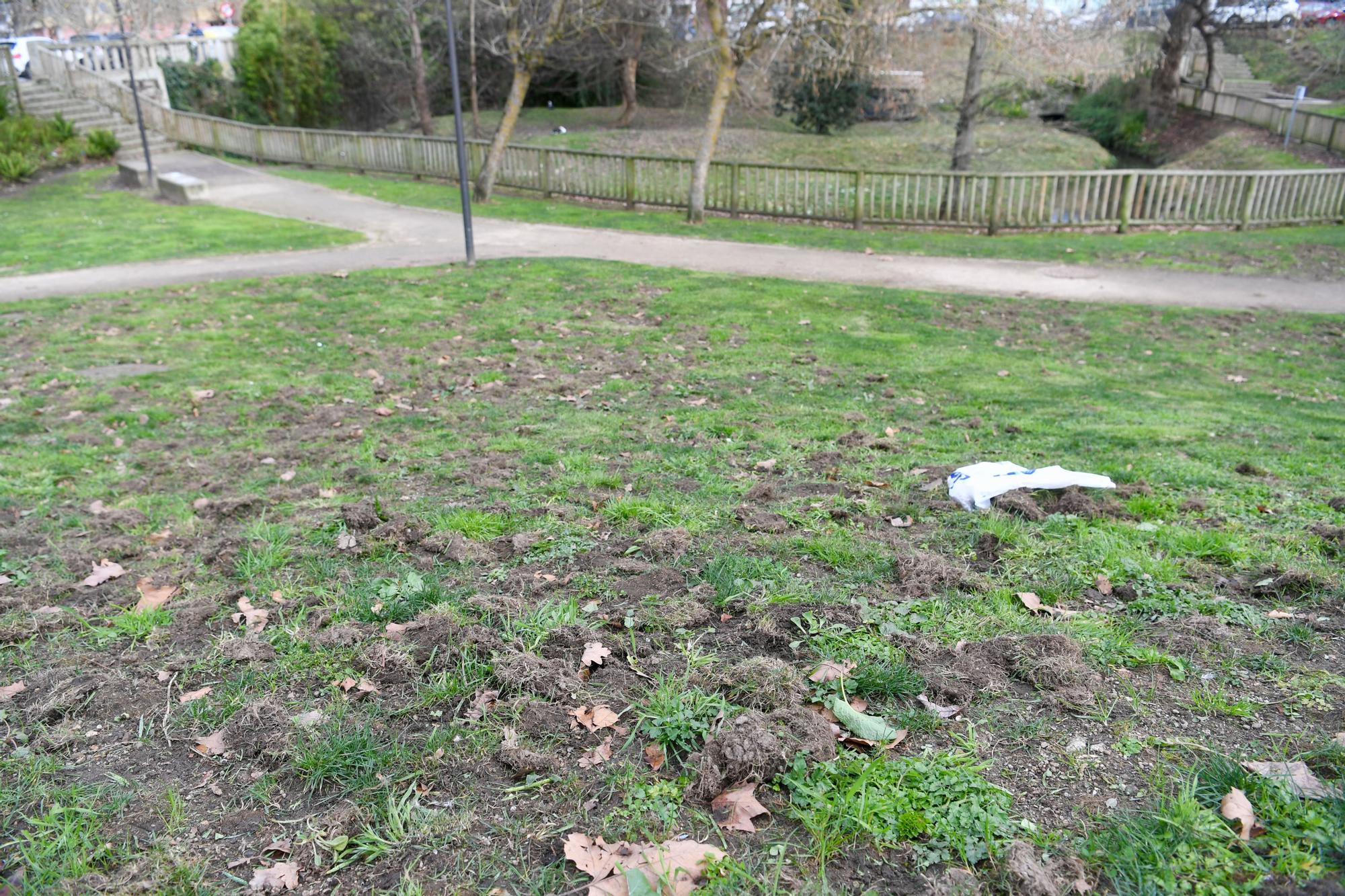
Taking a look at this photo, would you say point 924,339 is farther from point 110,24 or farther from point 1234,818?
point 110,24

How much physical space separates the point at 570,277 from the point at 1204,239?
38.6 feet

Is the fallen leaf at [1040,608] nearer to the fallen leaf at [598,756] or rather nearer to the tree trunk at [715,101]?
the fallen leaf at [598,756]

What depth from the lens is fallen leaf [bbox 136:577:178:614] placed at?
13.1 ft

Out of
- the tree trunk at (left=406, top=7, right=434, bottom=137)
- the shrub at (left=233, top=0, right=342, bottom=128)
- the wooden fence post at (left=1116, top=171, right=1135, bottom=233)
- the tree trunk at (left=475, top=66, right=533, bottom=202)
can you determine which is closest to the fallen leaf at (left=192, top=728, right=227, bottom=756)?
the tree trunk at (left=475, top=66, right=533, bottom=202)

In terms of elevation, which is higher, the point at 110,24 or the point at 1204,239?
the point at 110,24

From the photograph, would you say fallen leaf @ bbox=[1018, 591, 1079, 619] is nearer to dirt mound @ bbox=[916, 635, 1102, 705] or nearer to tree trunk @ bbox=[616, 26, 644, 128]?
dirt mound @ bbox=[916, 635, 1102, 705]

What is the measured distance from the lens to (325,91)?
34.4 meters

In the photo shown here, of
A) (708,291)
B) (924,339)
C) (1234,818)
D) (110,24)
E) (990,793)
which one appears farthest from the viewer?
(110,24)

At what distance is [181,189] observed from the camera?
19.3m

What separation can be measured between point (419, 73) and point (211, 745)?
91.0ft

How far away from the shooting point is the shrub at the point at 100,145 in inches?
958

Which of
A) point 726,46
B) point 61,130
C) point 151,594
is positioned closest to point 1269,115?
point 726,46

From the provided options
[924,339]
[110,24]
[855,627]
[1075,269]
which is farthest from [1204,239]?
[110,24]

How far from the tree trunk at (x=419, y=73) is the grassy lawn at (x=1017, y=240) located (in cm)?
858
